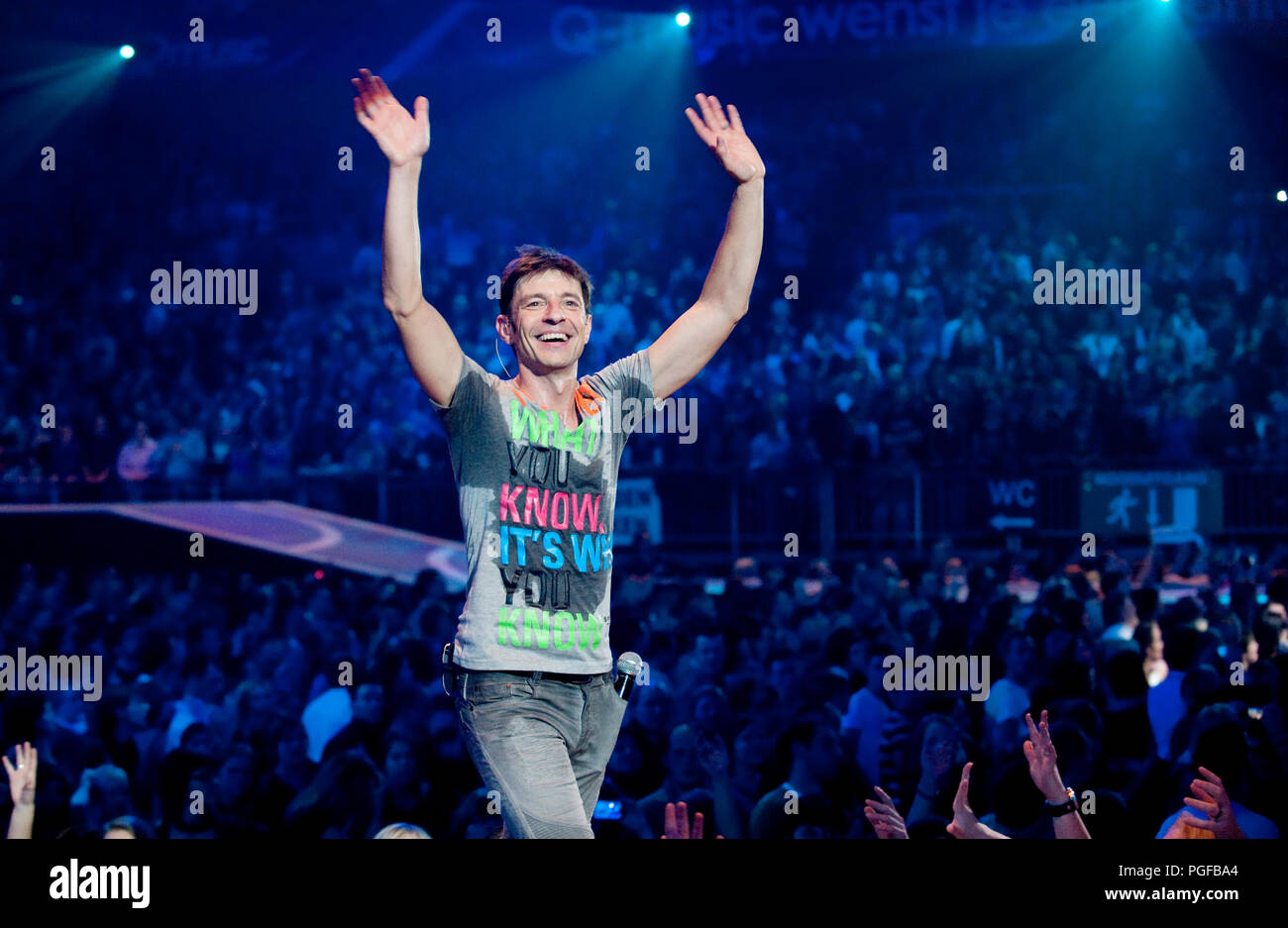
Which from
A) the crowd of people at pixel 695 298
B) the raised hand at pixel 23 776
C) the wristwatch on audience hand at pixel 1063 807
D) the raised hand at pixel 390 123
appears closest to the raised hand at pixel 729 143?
the raised hand at pixel 390 123

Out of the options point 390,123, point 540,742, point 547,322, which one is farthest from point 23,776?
point 390,123

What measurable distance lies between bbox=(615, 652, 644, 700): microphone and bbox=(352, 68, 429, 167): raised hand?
113 centimetres

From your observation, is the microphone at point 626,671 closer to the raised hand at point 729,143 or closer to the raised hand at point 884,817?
the raised hand at point 884,817

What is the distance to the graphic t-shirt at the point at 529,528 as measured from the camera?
9.02 feet

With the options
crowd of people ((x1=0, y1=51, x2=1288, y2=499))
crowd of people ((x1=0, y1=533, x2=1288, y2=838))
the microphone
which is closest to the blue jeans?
the microphone

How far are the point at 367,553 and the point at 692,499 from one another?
8.42 ft

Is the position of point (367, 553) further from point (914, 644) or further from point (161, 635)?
point (914, 644)

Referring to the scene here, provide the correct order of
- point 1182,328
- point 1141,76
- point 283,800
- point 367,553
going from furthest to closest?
point 1141,76
point 1182,328
point 367,553
point 283,800

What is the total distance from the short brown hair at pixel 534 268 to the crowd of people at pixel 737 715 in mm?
1424

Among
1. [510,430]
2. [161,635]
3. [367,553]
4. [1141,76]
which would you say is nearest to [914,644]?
[161,635]

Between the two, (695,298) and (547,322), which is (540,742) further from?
(695,298)

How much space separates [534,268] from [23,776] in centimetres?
215

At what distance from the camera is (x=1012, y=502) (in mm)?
10258
